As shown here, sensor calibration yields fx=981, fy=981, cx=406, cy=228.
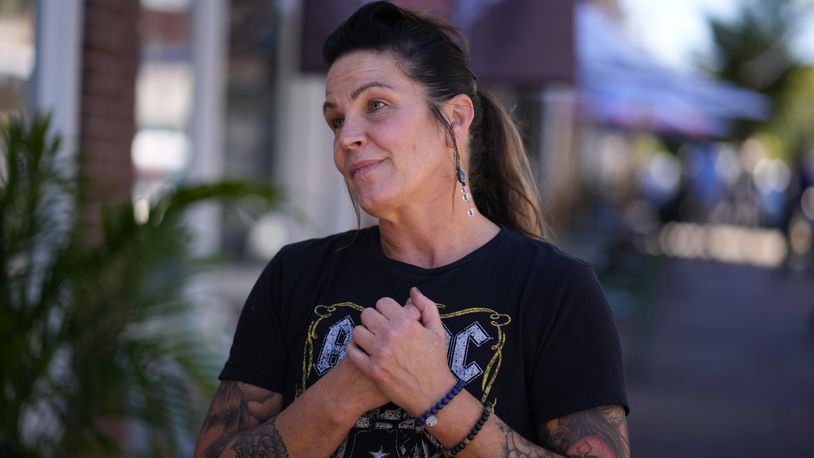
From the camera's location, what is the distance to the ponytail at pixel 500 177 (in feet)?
7.74

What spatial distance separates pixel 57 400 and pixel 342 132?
2.23 m

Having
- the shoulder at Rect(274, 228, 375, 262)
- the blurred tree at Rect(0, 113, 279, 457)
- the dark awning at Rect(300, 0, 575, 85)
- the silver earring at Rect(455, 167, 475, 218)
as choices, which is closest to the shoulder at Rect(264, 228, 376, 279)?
the shoulder at Rect(274, 228, 375, 262)

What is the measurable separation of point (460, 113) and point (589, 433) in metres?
0.73

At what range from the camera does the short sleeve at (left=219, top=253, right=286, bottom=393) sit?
82.1 inches

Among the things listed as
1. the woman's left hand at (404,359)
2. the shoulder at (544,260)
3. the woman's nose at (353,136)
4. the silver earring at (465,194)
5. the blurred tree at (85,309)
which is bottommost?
the blurred tree at (85,309)

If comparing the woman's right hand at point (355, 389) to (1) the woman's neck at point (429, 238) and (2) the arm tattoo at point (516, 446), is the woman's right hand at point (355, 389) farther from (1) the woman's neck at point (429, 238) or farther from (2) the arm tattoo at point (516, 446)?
(1) the woman's neck at point (429, 238)

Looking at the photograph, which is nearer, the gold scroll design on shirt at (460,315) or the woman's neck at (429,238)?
the gold scroll design on shirt at (460,315)

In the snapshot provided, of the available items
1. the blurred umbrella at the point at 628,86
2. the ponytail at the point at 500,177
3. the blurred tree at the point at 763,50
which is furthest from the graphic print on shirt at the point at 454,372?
the blurred tree at the point at 763,50

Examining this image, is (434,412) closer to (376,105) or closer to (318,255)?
(318,255)

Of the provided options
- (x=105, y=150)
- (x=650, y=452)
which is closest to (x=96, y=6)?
(x=105, y=150)

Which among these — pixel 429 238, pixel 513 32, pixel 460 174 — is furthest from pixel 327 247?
pixel 513 32

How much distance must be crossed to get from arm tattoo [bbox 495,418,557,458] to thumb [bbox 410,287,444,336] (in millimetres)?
212

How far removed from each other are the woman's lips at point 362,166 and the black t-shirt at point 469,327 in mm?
208

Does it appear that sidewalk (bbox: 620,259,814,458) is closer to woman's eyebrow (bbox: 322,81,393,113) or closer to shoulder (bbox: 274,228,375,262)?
shoulder (bbox: 274,228,375,262)
